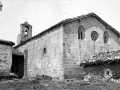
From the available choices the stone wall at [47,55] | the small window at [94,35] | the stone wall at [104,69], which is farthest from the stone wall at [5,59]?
the small window at [94,35]

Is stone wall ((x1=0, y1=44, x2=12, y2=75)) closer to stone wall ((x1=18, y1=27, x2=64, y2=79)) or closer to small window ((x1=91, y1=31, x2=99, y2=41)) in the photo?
stone wall ((x1=18, y1=27, x2=64, y2=79))

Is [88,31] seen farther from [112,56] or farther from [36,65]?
[36,65]

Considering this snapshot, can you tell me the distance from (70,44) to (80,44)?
38.9 inches

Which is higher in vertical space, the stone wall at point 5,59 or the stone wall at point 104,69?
the stone wall at point 5,59

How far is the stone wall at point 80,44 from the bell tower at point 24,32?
11090mm

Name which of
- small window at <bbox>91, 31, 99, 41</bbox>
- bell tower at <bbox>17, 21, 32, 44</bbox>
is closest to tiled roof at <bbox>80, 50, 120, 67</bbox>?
small window at <bbox>91, 31, 99, 41</bbox>

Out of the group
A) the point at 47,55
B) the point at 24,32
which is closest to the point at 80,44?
the point at 47,55

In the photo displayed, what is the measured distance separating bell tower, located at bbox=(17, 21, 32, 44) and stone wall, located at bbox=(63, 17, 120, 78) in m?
11.1

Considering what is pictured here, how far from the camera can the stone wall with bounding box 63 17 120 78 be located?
1545cm

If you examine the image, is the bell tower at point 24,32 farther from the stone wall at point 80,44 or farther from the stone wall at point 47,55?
the stone wall at point 80,44

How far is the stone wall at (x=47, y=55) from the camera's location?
15625mm

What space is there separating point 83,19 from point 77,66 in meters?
4.01

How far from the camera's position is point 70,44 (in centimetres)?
1571

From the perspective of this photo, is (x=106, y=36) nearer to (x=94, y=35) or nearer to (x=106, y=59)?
(x=94, y=35)
